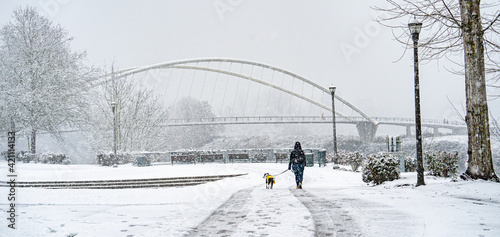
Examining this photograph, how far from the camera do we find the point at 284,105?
103000mm

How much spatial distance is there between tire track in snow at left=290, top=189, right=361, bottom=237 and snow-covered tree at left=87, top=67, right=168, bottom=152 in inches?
1296

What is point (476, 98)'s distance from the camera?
10258mm

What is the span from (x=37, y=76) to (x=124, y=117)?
1043cm

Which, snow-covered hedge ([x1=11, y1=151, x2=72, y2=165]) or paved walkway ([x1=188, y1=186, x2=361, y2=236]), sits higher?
paved walkway ([x1=188, y1=186, x2=361, y2=236])

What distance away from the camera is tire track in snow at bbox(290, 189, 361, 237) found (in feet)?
17.6

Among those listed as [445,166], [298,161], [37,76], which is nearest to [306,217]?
[298,161]

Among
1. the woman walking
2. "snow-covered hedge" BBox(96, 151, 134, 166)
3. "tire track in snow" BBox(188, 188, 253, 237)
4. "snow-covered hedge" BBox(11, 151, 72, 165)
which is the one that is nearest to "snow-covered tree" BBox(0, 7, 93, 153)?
"snow-covered hedge" BBox(11, 151, 72, 165)

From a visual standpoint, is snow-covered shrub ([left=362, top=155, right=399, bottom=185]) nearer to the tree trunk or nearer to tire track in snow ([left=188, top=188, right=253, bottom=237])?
the tree trunk

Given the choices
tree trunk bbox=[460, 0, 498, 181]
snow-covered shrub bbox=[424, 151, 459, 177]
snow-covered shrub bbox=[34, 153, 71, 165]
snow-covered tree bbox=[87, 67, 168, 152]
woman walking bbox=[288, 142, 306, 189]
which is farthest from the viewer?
snow-covered tree bbox=[87, 67, 168, 152]

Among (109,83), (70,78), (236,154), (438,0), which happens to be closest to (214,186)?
(438,0)

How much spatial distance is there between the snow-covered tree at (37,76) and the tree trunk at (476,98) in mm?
26950

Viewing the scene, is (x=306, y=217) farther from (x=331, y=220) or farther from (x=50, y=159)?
(x=50, y=159)

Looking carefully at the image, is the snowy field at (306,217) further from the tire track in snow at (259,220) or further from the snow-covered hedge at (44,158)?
the snow-covered hedge at (44,158)

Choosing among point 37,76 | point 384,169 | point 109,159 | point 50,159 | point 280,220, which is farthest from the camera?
point 37,76
